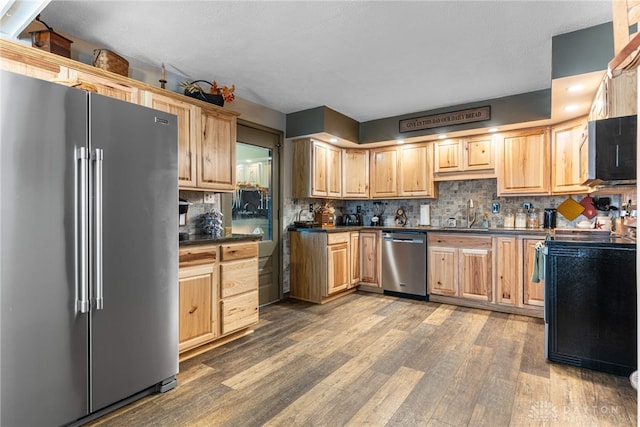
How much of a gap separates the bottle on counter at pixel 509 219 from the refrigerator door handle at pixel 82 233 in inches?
171

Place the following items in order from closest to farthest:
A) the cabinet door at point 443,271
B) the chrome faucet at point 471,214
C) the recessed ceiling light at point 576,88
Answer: the recessed ceiling light at point 576,88 → the cabinet door at point 443,271 → the chrome faucet at point 471,214

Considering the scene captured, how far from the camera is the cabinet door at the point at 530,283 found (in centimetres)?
353

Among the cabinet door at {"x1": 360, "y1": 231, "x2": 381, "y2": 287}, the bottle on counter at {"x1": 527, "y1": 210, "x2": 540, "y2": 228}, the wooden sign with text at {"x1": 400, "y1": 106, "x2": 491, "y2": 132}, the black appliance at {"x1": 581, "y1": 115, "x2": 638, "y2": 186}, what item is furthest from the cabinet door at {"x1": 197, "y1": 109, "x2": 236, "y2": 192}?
the bottle on counter at {"x1": 527, "y1": 210, "x2": 540, "y2": 228}

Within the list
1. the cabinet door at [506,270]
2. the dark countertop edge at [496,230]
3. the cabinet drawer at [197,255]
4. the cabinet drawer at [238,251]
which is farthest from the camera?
the cabinet door at [506,270]

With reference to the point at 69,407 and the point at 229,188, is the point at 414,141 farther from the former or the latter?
the point at 69,407

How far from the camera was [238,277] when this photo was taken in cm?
291

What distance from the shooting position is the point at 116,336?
185cm

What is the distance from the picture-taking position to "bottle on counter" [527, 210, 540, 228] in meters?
4.04

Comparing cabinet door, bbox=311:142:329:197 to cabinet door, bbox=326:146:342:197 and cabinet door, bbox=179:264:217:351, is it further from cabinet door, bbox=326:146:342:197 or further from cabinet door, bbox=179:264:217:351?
cabinet door, bbox=179:264:217:351

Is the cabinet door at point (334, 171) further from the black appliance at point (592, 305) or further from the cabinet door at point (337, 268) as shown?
the black appliance at point (592, 305)

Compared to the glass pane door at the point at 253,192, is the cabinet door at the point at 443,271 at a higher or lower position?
lower

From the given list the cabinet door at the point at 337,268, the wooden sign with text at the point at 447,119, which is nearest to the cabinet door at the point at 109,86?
the cabinet door at the point at 337,268

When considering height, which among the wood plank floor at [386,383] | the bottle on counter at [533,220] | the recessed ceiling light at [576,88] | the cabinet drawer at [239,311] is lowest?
the wood plank floor at [386,383]

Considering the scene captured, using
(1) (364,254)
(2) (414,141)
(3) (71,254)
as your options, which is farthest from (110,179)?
(2) (414,141)
